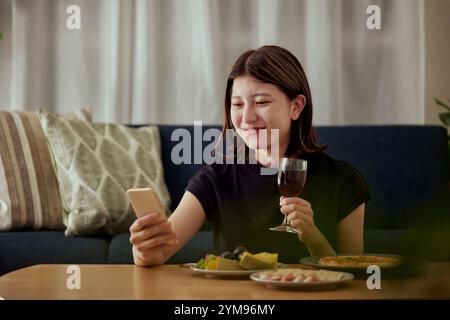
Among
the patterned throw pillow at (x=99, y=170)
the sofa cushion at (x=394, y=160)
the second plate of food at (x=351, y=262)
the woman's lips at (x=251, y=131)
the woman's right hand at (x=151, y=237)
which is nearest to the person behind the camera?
the second plate of food at (x=351, y=262)

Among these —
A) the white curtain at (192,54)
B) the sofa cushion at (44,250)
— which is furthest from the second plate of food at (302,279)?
the white curtain at (192,54)

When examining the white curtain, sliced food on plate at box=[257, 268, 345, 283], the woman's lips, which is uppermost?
the white curtain

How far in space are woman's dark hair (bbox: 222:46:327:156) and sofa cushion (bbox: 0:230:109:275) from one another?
78cm

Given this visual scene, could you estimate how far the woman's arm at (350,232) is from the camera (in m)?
1.47

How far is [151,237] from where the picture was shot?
1125 millimetres

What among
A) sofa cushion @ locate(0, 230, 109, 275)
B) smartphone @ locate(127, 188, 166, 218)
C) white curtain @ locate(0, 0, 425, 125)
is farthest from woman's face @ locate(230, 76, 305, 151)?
white curtain @ locate(0, 0, 425, 125)

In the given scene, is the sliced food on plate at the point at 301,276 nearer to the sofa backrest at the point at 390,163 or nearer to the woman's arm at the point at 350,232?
the woman's arm at the point at 350,232

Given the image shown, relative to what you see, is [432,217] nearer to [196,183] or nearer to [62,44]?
[196,183]

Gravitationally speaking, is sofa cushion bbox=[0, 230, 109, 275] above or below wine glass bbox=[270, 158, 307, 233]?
below

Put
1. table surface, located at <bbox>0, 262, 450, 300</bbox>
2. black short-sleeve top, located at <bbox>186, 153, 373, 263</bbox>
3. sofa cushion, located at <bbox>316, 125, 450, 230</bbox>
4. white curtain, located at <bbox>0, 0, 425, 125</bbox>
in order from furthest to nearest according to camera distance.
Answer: white curtain, located at <bbox>0, 0, 425, 125</bbox> → sofa cushion, located at <bbox>316, 125, 450, 230</bbox> → black short-sleeve top, located at <bbox>186, 153, 373, 263</bbox> → table surface, located at <bbox>0, 262, 450, 300</bbox>

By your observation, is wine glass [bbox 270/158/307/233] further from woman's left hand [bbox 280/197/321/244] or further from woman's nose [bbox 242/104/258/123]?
woman's nose [bbox 242/104/258/123]

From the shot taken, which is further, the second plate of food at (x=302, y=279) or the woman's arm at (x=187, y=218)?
the woman's arm at (x=187, y=218)

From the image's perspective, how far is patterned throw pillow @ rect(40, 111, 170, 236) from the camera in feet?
7.57

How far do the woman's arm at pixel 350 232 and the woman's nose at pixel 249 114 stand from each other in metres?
0.33
